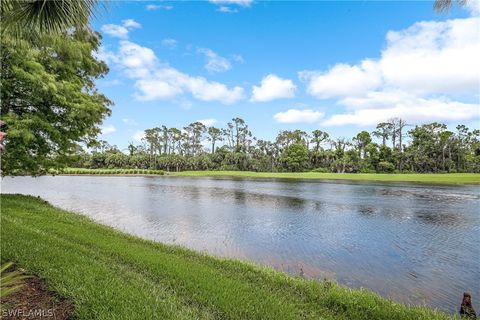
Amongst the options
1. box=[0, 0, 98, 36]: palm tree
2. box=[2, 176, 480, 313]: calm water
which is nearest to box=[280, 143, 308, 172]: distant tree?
box=[2, 176, 480, 313]: calm water

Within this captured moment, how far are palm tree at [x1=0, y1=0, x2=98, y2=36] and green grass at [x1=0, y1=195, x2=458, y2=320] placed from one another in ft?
11.1

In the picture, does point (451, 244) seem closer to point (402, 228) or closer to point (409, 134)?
point (402, 228)

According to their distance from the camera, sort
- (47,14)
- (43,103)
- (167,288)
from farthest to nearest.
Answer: (43,103), (167,288), (47,14)

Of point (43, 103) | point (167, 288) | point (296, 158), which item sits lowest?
point (167, 288)

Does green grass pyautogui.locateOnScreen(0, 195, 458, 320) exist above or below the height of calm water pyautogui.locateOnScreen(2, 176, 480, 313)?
above

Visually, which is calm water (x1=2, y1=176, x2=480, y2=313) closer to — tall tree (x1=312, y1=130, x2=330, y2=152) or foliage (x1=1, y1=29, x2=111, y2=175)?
foliage (x1=1, y1=29, x2=111, y2=175)

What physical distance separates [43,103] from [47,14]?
36.4 ft

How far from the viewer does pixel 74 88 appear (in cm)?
1348

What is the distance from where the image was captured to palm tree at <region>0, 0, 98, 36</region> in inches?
135

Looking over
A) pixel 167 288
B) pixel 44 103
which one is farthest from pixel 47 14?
pixel 44 103

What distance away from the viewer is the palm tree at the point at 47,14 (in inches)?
135

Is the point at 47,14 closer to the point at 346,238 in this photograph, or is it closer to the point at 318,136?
the point at 346,238

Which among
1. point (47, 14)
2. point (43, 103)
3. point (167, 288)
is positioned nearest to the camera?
point (47, 14)

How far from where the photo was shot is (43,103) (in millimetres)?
13016
